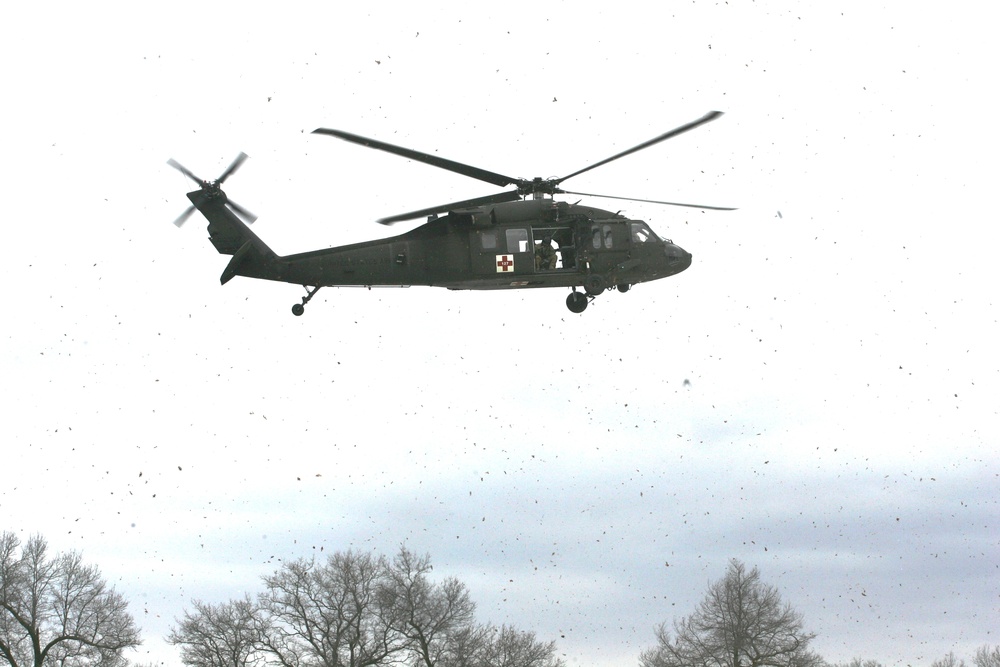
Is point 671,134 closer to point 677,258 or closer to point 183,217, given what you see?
point 677,258

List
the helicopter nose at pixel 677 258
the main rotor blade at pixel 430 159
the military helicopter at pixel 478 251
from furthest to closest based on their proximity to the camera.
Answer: the helicopter nose at pixel 677 258 < the military helicopter at pixel 478 251 < the main rotor blade at pixel 430 159

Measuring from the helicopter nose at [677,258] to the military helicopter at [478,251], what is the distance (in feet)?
3.19

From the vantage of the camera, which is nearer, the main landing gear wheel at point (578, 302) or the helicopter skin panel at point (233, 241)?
the helicopter skin panel at point (233, 241)

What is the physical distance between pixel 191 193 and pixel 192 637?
26.5 meters

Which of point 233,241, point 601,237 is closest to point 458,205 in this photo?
Result: point 601,237

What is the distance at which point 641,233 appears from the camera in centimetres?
2881

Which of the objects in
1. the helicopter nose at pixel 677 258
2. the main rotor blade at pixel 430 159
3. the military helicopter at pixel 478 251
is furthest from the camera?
the helicopter nose at pixel 677 258

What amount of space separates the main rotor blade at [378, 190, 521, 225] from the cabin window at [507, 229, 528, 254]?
98cm

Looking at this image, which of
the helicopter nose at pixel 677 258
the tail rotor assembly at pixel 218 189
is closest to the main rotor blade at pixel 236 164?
the tail rotor assembly at pixel 218 189

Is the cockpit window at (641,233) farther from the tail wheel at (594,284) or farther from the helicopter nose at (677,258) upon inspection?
the tail wheel at (594,284)

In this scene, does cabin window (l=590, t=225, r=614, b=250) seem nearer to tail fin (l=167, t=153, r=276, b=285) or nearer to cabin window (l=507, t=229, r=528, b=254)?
cabin window (l=507, t=229, r=528, b=254)

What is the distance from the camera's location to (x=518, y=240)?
2767cm

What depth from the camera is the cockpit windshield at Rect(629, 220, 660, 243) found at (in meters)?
28.7

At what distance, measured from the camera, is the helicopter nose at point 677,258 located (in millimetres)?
29083
